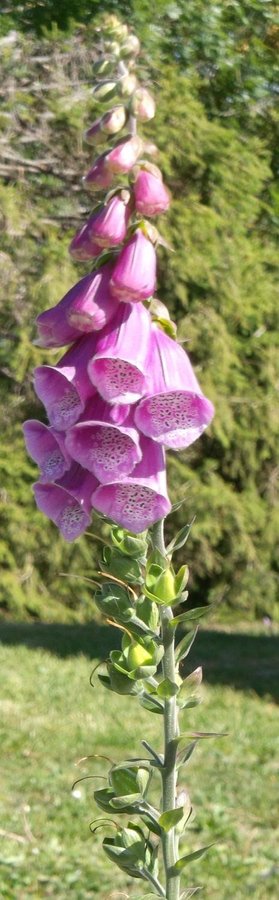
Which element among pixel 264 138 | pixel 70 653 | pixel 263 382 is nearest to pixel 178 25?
pixel 264 138

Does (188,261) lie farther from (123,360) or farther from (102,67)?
(123,360)

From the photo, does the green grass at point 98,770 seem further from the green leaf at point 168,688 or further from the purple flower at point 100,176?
the purple flower at point 100,176

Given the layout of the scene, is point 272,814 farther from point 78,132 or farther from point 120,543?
point 78,132

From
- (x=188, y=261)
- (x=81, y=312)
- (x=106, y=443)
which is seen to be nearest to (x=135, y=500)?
(x=106, y=443)

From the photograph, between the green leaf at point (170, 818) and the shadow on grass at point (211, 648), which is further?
the shadow on grass at point (211, 648)

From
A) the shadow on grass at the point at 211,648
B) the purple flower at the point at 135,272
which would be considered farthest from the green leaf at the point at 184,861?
the shadow on grass at the point at 211,648

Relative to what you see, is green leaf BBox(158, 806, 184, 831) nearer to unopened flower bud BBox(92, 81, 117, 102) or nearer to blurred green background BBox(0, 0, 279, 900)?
unopened flower bud BBox(92, 81, 117, 102)
